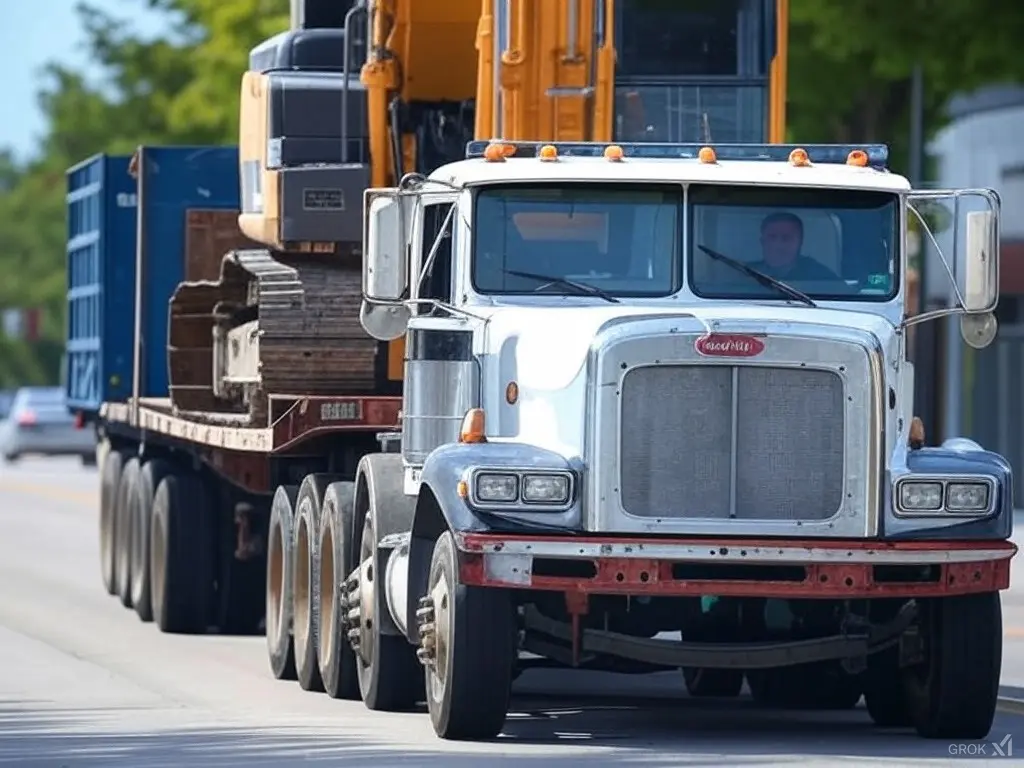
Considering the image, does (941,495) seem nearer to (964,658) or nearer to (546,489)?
(964,658)

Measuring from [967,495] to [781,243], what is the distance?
154 cm

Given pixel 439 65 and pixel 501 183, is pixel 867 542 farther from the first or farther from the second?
pixel 439 65

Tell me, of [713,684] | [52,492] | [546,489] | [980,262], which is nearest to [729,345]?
[546,489]

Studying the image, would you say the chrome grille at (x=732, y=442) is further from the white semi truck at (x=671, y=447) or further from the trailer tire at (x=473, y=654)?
the trailer tire at (x=473, y=654)

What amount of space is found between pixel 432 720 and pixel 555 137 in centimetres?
409

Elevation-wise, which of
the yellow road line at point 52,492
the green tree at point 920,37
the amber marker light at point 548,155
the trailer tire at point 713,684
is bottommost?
the yellow road line at point 52,492

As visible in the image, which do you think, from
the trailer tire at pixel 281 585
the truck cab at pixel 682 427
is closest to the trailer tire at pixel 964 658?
the truck cab at pixel 682 427

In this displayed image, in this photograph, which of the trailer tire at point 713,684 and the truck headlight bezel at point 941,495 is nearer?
the truck headlight bezel at point 941,495

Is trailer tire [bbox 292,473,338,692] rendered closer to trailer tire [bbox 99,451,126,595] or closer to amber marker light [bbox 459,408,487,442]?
amber marker light [bbox 459,408,487,442]

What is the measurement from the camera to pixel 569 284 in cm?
1393

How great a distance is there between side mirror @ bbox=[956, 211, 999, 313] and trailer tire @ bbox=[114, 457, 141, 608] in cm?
1053

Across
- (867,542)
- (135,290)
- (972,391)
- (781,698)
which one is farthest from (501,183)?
(972,391)

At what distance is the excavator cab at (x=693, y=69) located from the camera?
17312mm

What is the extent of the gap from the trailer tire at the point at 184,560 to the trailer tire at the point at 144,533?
0.64 metres
